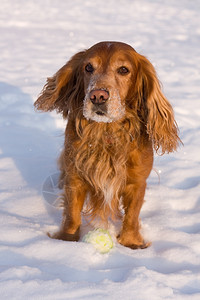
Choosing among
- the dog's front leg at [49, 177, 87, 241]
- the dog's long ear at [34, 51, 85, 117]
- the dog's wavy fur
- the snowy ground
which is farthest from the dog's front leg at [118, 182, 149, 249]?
the dog's long ear at [34, 51, 85, 117]

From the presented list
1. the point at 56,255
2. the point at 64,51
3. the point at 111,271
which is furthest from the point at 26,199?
the point at 64,51

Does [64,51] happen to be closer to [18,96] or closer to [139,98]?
[18,96]

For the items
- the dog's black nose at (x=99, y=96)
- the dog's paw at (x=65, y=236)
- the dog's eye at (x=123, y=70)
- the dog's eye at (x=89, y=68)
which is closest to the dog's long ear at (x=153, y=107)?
the dog's eye at (x=123, y=70)

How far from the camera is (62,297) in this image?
170 cm

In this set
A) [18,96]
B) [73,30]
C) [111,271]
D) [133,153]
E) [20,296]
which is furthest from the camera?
[73,30]

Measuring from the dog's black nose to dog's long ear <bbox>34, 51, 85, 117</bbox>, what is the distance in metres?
0.41

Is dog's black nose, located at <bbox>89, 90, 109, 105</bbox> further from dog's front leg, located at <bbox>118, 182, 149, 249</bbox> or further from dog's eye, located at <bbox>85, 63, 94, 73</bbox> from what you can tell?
dog's front leg, located at <bbox>118, 182, 149, 249</bbox>

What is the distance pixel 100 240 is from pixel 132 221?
0.90 feet

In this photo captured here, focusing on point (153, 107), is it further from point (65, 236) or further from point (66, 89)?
point (65, 236)

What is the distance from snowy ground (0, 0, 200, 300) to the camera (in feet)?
5.97

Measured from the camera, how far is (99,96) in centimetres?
203

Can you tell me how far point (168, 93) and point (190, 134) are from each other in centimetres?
124

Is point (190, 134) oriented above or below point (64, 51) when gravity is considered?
below

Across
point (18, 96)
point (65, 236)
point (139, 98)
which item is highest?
point (139, 98)
